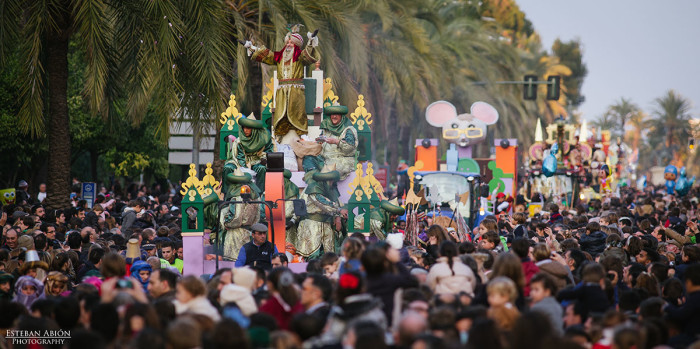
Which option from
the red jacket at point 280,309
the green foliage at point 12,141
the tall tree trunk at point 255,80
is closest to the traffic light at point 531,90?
the tall tree trunk at point 255,80

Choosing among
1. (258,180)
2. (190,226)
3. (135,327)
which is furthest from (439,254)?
(258,180)

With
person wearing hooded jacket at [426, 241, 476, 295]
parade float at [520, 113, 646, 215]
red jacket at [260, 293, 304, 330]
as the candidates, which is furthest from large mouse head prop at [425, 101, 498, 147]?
red jacket at [260, 293, 304, 330]

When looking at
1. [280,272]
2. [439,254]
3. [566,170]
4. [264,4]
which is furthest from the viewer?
[566,170]

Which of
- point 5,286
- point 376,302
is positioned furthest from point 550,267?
point 5,286

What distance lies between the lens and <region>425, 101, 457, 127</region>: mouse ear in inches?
1144

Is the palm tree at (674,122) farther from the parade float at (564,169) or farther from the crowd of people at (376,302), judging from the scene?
the crowd of people at (376,302)

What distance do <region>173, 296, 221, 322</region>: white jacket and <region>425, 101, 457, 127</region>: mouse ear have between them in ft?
73.0

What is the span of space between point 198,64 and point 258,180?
7.43 ft

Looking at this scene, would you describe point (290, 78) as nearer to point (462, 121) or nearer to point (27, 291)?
point (27, 291)

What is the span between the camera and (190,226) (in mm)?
13414

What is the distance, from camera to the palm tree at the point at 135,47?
1484cm

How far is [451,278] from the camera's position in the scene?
27.7 ft

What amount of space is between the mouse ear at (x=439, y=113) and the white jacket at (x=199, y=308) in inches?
876

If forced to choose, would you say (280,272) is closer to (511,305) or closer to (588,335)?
(511,305)
